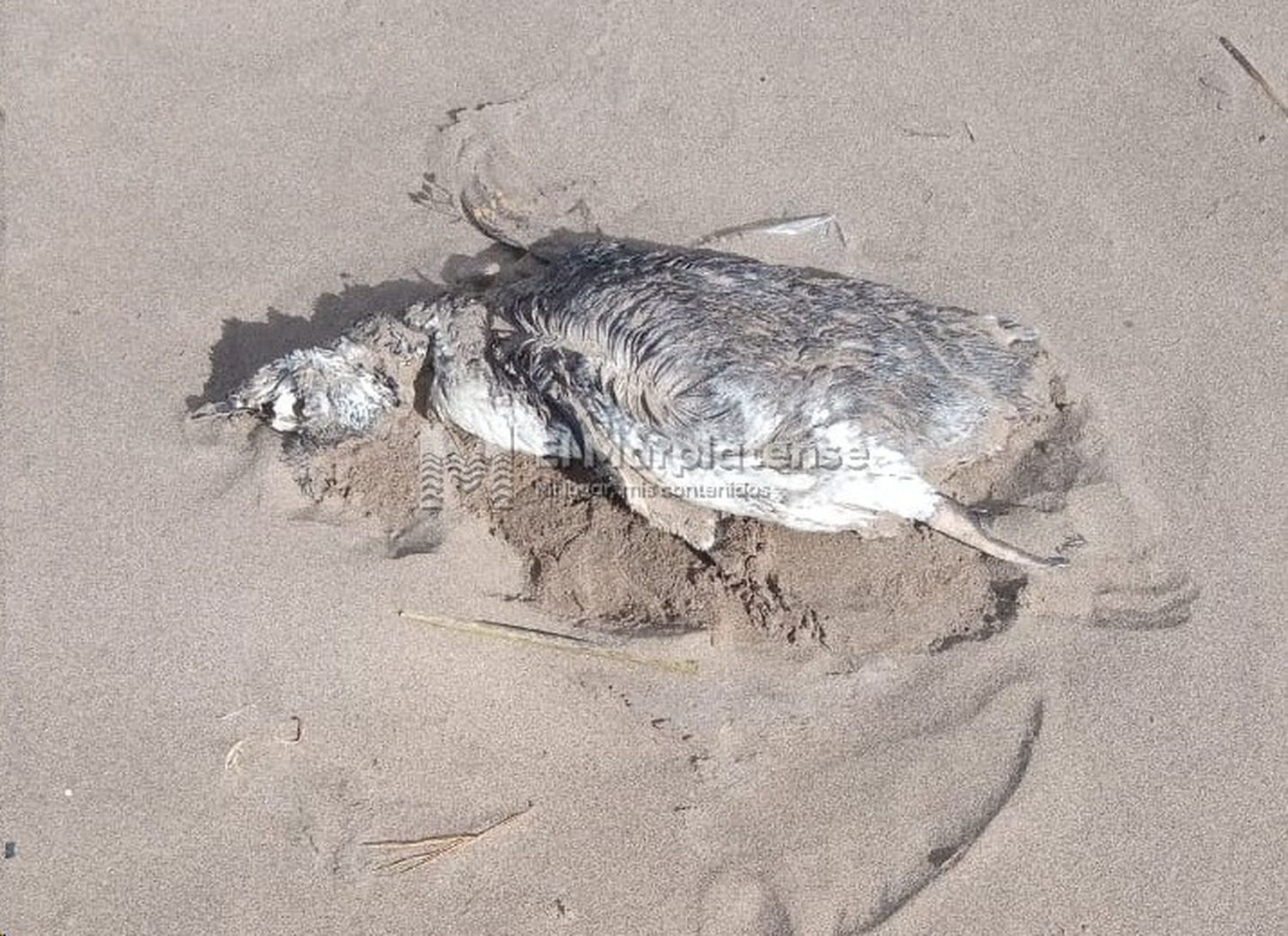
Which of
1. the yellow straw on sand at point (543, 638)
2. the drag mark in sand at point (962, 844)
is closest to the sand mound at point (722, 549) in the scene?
the yellow straw on sand at point (543, 638)

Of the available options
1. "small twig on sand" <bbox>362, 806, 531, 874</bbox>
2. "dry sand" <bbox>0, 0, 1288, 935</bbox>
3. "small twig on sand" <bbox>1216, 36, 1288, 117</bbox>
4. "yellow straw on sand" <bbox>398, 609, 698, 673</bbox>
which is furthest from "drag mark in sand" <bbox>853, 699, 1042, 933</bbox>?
"small twig on sand" <bbox>1216, 36, 1288, 117</bbox>

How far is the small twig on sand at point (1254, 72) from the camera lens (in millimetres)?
5754

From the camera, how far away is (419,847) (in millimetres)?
4371

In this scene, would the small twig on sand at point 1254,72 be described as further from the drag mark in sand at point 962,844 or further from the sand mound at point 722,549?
the drag mark in sand at point 962,844

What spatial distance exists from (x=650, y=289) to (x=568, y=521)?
1.21 m

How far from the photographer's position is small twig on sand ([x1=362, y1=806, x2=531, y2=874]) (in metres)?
4.34

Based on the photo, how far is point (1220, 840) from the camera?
4.24 metres

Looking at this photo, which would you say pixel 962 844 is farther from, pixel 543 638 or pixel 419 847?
pixel 419 847

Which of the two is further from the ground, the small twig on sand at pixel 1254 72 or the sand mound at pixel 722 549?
the small twig on sand at pixel 1254 72

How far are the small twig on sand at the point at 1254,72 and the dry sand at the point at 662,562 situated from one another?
0.06 meters

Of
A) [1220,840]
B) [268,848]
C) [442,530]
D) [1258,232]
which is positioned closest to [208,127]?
[442,530]

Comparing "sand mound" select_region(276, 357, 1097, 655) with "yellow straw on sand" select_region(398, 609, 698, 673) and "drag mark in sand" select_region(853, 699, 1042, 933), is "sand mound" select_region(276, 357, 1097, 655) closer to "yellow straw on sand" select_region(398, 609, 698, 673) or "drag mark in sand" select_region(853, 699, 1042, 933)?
"yellow straw on sand" select_region(398, 609, 698, 673)

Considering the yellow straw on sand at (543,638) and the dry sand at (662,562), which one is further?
the yellow straw on sand at (543,638)

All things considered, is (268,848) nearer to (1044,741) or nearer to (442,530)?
(442,530)
